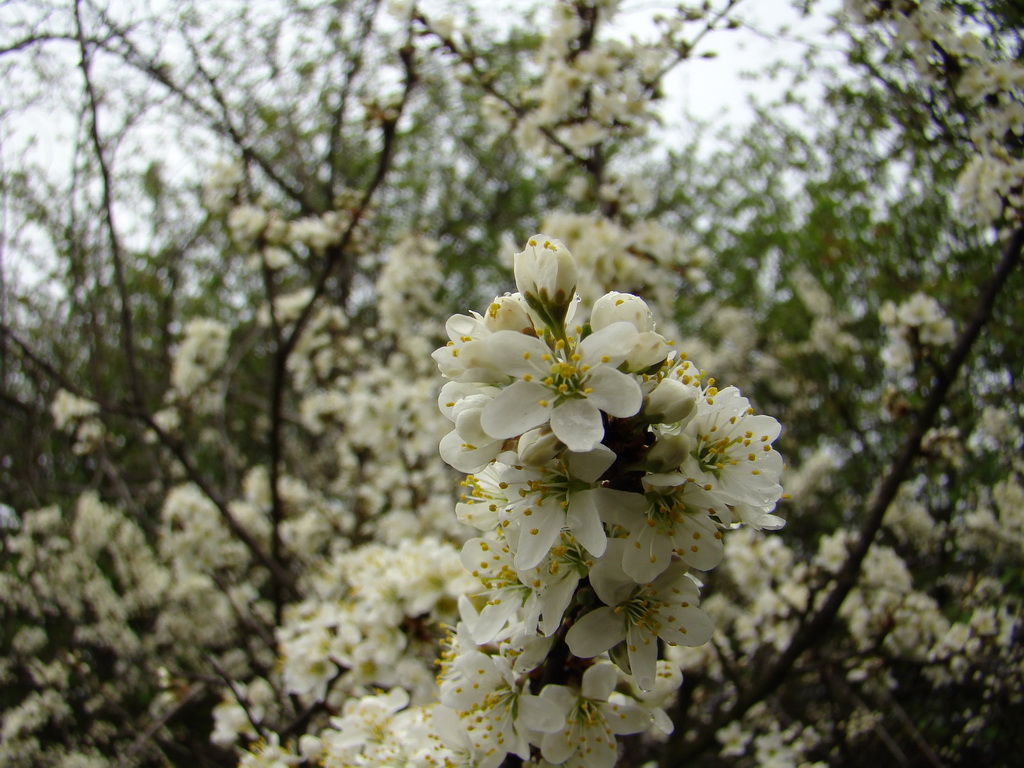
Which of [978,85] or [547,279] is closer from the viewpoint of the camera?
[547,279]

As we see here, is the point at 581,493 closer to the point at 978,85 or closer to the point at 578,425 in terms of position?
the point at 578,425

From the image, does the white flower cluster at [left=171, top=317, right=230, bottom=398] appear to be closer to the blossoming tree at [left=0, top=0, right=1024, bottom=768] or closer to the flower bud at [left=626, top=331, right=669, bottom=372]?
the blossoming tree at [left=0, top=0, right=1024, bottom=768]

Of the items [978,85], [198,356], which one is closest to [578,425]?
[978,85]

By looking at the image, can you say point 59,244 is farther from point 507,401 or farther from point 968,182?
point 968,182

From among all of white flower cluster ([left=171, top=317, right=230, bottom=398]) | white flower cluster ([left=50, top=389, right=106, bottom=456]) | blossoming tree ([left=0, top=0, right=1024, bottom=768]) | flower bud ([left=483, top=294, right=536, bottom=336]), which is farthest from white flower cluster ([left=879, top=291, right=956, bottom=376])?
white flower cluster ([left=50, top=389, right=106, bottom=456])

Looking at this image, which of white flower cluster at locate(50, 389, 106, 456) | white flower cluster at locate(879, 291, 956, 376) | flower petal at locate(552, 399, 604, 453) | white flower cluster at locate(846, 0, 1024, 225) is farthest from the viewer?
white flower cluster at locate(50, 389, 106, 456)

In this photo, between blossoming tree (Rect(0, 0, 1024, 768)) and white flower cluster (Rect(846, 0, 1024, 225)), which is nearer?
blossoming tree (Rect(0, 0, 1024, 768))

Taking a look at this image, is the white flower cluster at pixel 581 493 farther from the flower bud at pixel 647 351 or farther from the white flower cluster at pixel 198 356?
the white flower cluster at pixel 198 356

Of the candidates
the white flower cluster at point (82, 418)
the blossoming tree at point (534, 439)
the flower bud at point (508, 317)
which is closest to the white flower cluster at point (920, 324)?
the blossoming tree at point (534, 439)

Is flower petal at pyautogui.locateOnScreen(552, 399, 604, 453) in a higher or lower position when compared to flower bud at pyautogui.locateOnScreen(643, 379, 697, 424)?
lower
